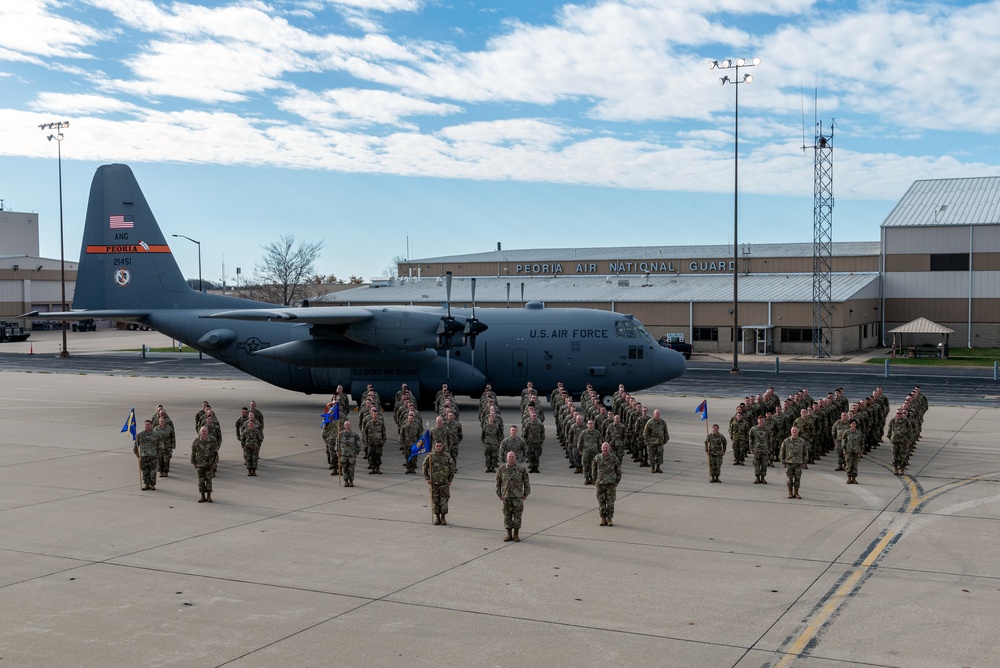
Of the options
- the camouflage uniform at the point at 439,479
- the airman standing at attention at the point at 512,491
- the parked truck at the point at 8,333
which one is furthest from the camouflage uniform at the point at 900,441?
the parked truck at the point at 8,333

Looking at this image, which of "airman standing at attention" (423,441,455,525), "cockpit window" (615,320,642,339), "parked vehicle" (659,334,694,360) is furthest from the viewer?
"parked vehicle" (659,334,694,360)

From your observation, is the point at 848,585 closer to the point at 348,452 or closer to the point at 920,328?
the point at 348,452

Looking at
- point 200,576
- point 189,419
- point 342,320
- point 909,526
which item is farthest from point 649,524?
point 189,419

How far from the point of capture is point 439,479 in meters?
15.6

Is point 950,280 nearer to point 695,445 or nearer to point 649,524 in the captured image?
point 695,445

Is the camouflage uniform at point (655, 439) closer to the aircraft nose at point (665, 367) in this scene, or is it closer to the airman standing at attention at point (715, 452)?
the airman standing at attention at point (715, 452)

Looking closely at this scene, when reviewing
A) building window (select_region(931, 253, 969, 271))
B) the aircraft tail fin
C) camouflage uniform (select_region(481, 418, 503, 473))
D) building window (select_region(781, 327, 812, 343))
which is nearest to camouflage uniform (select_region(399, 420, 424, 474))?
camouflage uniform (select_region(481, 418, 503, 473))

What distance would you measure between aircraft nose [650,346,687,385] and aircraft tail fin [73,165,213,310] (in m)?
16.5

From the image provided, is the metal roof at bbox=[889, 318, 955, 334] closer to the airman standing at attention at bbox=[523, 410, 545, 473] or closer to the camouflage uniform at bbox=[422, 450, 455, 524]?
the airman standing at attention at bbox=[523, 410, 545, 473]

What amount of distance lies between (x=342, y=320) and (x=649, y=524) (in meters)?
14.4

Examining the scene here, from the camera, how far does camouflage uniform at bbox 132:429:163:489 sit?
1859cm

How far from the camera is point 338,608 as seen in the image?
11.6 metres

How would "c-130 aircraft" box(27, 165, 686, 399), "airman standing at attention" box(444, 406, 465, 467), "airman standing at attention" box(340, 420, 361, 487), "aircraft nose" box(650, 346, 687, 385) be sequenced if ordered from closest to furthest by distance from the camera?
"airman standing at attention" box(340, 420, 361, 487), "airman standing at attention" box(444, 406, 465, 467), "c-130 aircraft" box(27, 165, 686, 399), "aircraft nose" box(650, 346, 687, 385)

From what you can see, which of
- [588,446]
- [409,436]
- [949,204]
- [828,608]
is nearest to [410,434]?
[409,436]
